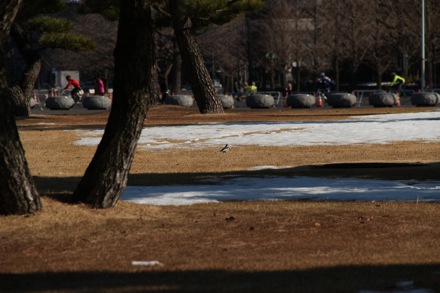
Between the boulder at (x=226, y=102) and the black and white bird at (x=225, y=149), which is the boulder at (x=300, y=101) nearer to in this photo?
the boulder at (x=226, y=102)

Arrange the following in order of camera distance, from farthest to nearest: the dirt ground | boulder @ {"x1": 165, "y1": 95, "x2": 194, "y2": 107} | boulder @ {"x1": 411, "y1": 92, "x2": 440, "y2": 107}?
boulder @ {"x1": 165, "y1": 95, "x2": 194, "y2": 107}, boulder @ {"x1": 411, "y1": 92, "x2": 440, "y2": 107}, the dirt ground

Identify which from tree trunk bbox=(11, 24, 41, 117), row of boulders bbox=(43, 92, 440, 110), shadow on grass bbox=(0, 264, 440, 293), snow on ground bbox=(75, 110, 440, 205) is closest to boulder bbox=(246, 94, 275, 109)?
row of boulders bbox=(43, 92, 440, 110)

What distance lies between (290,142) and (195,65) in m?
14.4

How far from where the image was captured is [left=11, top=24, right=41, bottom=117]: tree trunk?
38750 millimetres

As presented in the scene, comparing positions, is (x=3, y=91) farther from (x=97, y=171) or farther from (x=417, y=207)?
(x=417, y=207)

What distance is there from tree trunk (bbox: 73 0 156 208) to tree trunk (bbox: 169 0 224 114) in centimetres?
2550

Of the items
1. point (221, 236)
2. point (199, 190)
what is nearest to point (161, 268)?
point (221, 236)

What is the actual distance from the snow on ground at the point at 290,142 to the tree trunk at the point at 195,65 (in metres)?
6.70

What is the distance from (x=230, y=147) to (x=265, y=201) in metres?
10.1

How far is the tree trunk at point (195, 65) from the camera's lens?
38.6m

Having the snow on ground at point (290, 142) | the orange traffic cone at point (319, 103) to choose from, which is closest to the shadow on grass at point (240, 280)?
the snow on ground at point (290, 142)

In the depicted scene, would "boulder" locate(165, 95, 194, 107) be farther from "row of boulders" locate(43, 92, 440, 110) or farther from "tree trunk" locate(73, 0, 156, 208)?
"tree trunk" locate(73, 0, 156, 208)

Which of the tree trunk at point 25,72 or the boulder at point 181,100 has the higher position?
the tree trunk at point 25,72

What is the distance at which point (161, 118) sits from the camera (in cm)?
3816
